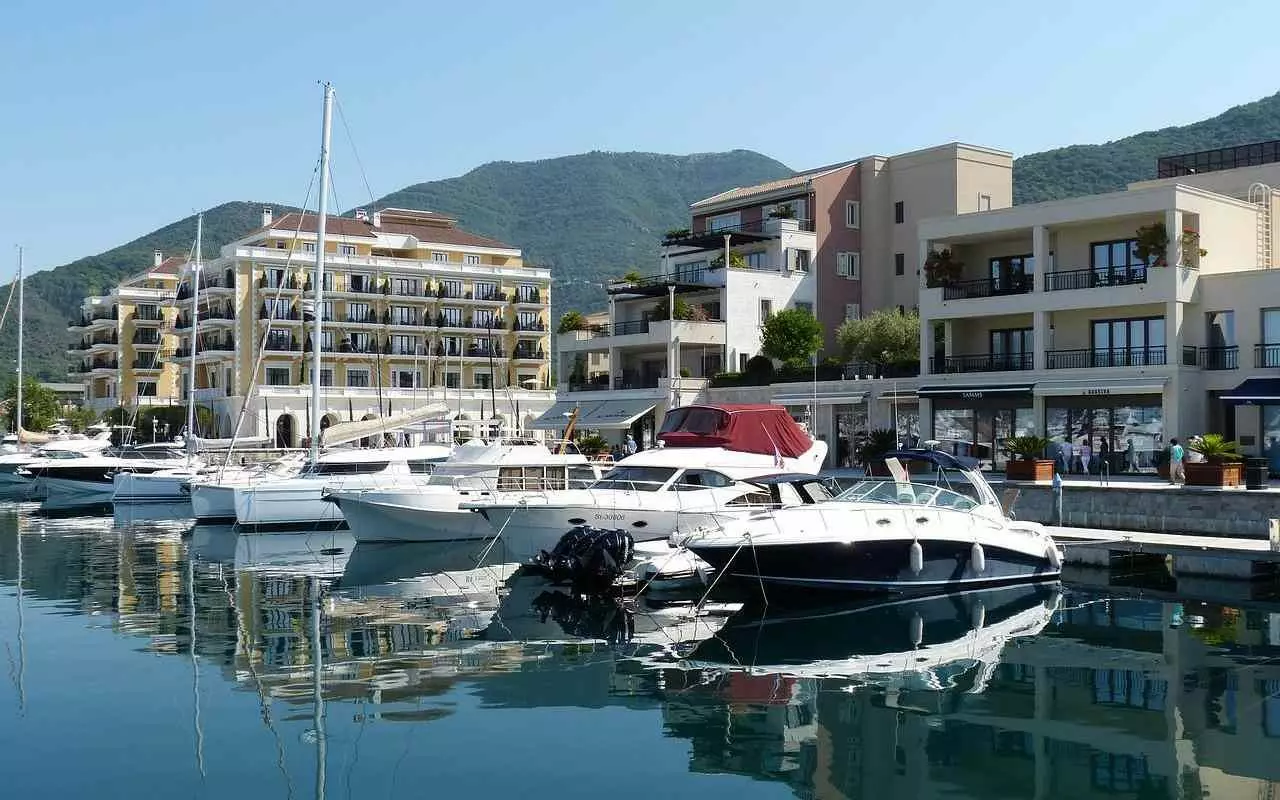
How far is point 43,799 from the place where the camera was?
1223 cm

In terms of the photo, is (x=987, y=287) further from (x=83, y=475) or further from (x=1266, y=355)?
(x=83, y=475)

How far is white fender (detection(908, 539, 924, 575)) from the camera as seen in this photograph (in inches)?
974

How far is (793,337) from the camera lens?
57125 millimetres

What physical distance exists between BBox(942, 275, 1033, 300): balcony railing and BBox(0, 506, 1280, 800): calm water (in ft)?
71.5

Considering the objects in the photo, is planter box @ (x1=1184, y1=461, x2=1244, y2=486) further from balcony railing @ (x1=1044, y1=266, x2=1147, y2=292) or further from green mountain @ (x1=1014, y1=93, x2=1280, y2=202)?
green mountain @ (x1=1014, y1=93, x2=1280, y2=202)

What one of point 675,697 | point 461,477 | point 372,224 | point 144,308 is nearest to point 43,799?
point 675,697

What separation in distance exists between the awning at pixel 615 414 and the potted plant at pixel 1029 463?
23.8 m

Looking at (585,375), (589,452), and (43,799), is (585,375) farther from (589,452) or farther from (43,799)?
(43,799)

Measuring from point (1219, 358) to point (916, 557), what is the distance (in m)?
22.5

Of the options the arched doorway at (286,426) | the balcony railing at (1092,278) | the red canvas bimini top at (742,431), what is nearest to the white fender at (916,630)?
the red canvas bimini top at (742,431)

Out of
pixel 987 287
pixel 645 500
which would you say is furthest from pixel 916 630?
pixel 987 287

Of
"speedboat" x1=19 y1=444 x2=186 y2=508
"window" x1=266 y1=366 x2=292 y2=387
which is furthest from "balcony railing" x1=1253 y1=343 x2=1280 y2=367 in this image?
"window" x1=266 y1=366 x2=292 y2=387

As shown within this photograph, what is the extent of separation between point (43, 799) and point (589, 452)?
131 ft

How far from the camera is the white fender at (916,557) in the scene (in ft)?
81.2
